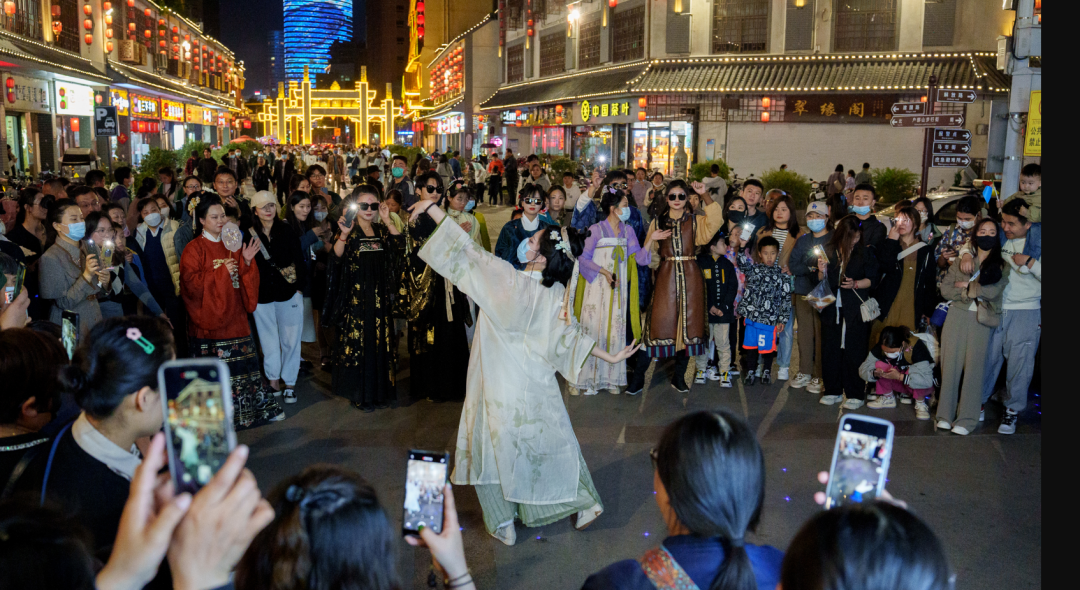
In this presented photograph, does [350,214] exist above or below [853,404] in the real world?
above

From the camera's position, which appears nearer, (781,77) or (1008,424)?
(1008,424)

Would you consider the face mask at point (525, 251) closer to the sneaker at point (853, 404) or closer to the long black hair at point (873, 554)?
the long black hair at point (873, 554)

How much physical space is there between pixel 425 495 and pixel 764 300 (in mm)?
5922

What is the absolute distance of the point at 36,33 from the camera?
66.0 feet

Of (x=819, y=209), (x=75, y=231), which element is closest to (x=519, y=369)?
(x=75, y=231)

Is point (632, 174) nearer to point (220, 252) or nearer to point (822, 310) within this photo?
point (822, 310)

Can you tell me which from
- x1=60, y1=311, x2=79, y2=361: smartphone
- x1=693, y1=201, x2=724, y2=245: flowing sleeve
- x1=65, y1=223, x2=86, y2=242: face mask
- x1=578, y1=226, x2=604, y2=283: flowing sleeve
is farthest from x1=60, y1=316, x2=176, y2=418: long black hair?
x1=693, y1=201, x2=724, y2=245: flowing sleeve

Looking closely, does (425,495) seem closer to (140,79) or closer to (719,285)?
(719,285)

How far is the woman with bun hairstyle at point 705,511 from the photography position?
1.82 m

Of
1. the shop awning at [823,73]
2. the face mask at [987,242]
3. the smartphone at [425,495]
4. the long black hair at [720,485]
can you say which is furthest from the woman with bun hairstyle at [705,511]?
the shop awning at [823,73]

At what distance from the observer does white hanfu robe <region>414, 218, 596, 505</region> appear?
4.42 metres

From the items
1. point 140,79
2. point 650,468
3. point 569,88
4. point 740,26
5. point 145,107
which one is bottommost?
point 650,468

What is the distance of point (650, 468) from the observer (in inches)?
218

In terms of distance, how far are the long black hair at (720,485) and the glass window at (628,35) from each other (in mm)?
25648
